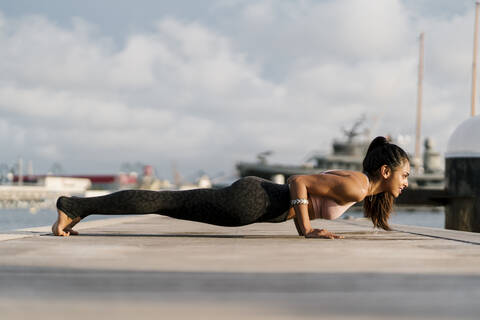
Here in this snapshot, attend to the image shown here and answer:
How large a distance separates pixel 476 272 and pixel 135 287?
1482 mm

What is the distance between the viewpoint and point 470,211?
12.5 metres

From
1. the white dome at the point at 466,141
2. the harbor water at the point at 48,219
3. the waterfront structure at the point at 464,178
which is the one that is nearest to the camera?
the waterfront structure at the point at 464,178

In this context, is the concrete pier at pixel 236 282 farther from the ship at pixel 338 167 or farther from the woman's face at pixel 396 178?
the ship at pixel 338 167

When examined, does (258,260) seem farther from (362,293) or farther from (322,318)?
(322,318)

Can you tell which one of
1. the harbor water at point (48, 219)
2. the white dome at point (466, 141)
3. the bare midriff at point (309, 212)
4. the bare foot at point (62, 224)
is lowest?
the harbor water at point (48, 219)

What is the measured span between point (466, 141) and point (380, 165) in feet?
31.4

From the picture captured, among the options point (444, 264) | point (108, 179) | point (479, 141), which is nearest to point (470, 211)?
point (479, 141)

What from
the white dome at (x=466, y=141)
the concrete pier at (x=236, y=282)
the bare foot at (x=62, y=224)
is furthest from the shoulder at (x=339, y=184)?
the white dome at (x=466, y=141)

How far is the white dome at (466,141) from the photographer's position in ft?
41.8

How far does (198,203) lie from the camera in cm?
429

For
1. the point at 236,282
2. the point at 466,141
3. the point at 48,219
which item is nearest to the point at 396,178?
the point at 236,282

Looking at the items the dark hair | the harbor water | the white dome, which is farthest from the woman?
the harbor water

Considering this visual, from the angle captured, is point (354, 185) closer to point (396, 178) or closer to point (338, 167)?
point (396, 178)

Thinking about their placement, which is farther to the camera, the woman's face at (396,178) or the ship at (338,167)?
the ship at (338,167)
